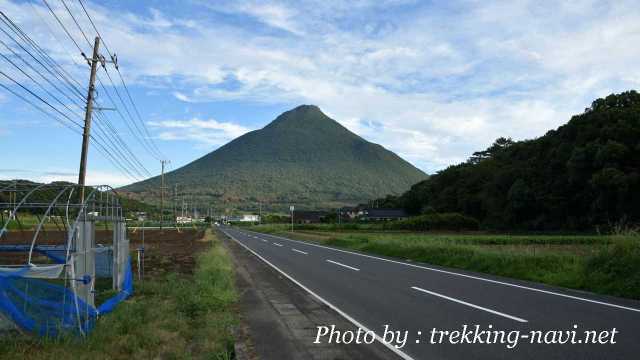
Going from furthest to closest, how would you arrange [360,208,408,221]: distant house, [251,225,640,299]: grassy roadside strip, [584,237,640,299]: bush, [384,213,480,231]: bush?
[360,208,408,221]: distant house → [384,213,480,231]: bush → [251,225,640,299]: grassy roadside strip → [584,237,640,299]: bush

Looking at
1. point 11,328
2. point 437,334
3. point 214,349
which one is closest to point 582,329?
point 437,334

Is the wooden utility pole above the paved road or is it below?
above

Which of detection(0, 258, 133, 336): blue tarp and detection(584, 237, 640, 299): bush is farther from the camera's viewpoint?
detection(584, 237, 640, 299): bush

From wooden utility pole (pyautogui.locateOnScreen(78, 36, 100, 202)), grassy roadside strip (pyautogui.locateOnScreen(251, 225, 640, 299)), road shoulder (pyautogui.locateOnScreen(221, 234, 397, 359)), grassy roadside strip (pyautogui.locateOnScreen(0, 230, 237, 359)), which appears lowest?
road shoulder (pyautogui.locateOnScreen(221, 234, 397, 359))

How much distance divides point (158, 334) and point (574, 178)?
52.9 metres

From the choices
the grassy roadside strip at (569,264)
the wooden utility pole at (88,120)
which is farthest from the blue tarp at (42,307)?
the grassy roadside strip at (569,264)

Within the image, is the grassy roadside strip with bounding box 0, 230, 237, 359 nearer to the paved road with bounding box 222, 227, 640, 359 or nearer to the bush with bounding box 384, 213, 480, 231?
the paved road with bounding box 222, 227, 640, 359

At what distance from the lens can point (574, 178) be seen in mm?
52031

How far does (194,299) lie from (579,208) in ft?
177

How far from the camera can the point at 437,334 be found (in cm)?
705

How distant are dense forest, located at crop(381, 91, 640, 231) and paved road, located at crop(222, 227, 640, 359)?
98.1ft

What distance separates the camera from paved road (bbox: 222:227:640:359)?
6.18 metres

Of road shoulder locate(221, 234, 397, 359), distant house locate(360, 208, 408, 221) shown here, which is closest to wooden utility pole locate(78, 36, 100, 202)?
road shoulder locate(221, 234, 397, 359)

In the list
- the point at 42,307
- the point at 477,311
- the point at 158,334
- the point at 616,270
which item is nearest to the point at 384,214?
the point at 616,270
